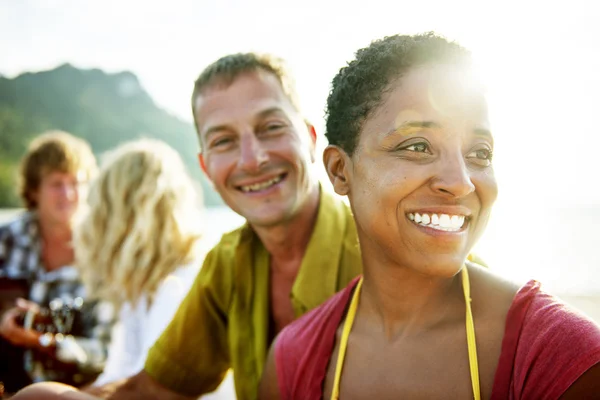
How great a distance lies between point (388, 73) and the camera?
167cm

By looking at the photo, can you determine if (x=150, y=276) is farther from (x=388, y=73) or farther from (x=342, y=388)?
(x=388, y=73)

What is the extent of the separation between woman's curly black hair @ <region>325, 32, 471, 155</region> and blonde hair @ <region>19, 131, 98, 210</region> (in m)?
3.27

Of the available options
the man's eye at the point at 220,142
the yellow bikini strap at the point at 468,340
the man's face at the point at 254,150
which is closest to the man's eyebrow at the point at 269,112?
the man's face at the point at 254,150

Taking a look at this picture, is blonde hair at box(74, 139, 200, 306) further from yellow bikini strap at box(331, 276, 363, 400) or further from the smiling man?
yellow bikini strap at box(331, 276, 363, 400)

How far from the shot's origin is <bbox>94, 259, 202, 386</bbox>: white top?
341 centimetres

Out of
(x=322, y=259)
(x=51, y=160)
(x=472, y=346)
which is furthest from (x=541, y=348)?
(x=51, y=160)

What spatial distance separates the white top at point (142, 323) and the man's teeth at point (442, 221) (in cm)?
218

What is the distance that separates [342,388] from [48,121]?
77350 mm

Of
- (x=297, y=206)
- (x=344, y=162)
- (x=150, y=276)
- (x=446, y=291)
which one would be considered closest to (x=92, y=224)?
(x=150, y=276)

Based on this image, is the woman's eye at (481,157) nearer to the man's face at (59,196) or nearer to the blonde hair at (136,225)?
the blonde hair at (136,225)

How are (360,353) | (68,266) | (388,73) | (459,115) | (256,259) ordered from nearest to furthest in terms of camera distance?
(459,115), (388,73), (360,353), (256,259), (68,266)

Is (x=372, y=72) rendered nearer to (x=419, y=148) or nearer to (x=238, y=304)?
(x=419, y=148)

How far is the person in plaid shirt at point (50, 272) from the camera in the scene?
12.6ft

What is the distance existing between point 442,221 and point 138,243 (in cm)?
260
